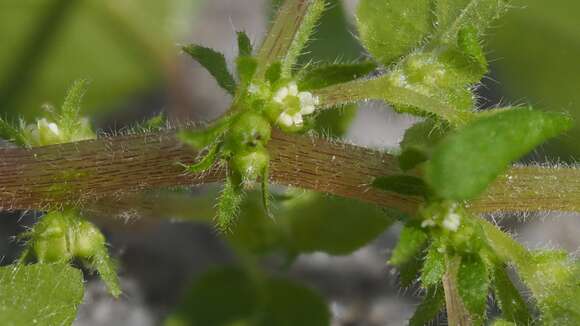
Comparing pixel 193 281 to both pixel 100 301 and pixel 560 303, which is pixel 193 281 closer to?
pixel 100 301

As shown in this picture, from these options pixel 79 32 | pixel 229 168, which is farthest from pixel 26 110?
pixel 229 168

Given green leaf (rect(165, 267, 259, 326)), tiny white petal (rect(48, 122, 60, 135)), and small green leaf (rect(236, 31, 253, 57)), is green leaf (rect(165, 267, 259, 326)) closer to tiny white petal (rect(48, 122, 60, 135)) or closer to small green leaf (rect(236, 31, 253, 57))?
tiny white petal (rect(48, 122, 60, 135))

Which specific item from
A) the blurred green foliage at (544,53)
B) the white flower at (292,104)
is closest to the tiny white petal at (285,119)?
the white flower at (292,104)

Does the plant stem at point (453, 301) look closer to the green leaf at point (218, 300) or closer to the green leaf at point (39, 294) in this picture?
the green leaf at point (39, 294)

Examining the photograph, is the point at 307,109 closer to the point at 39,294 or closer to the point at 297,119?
the point at 297,119

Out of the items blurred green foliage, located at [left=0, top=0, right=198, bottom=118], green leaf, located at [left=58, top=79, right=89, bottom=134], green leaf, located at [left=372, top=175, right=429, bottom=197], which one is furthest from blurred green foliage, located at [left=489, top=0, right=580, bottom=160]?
blurred green foliage, located at [left=0, top=0, right=198, bottom=118]

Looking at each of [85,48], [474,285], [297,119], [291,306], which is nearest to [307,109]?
[297,119]
